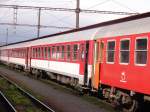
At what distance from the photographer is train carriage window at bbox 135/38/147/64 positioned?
13251 millimetres

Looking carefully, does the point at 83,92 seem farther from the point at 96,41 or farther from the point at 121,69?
the point at 121,69

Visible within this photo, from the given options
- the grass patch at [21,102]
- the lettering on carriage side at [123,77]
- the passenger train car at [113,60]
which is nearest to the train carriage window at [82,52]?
the passenger train car at [113,60]

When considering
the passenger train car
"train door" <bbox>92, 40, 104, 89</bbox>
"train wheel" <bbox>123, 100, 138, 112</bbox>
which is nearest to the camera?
the passenger train car

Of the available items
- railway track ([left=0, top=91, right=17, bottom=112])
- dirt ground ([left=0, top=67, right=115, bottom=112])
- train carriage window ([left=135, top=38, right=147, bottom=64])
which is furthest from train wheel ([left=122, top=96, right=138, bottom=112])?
railway track ([left=0, top=91, right=17, bottom=112])

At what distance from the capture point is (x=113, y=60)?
51.7 ft

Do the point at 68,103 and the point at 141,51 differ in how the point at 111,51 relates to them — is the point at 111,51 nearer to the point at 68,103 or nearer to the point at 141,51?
the point at 141,51

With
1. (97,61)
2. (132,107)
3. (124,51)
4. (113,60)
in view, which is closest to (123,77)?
(124,51)

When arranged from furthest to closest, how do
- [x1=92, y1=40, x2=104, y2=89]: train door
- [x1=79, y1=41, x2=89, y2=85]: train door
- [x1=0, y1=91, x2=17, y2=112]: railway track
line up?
[x1=79, y1=41, x2=89, y2=85]: train door, [x1=92, y1=40, x2=104, y2=89]: train door, [x1=0, y1=91, x2=17, y2=112]: railway track

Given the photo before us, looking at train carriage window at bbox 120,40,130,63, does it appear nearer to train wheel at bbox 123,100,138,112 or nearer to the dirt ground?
train wheel at bbox 123,100,138,112

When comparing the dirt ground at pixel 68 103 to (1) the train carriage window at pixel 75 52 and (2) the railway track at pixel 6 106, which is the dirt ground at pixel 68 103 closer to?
(2) the railway track at pixel 6 106

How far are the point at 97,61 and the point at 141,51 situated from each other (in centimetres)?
444

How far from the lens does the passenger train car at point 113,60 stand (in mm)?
13523

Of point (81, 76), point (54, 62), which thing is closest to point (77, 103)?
point (81, 76)

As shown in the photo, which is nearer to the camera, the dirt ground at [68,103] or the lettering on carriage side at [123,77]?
the lettering on carriage side at [123,77]
